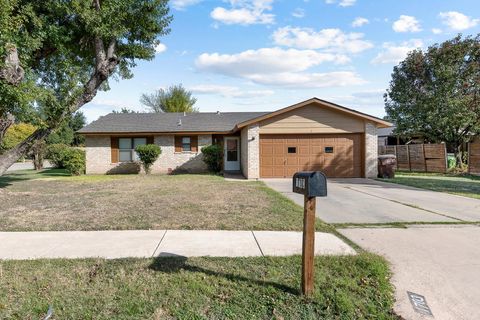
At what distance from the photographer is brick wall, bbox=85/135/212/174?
67.9 feet

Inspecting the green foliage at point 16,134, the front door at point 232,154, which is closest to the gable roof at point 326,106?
the front door at point 232,154

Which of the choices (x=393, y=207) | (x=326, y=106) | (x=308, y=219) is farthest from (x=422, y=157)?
(x=308, y=219)

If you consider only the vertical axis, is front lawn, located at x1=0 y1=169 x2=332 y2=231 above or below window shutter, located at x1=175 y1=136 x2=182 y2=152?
below

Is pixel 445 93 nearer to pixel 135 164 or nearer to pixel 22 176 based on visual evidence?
pixel 135 164

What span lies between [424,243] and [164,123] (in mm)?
18782

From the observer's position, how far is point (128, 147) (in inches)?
829

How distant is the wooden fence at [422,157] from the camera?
2022 cm

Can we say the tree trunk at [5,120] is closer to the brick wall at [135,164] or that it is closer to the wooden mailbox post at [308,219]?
the brick wall at [135,164]

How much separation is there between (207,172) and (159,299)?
16.9 m

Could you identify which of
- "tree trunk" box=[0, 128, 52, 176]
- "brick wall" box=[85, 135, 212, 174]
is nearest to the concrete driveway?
"tree trunk" box=[0, 128, 52, 176]

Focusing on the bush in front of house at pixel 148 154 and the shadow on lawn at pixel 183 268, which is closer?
the shadow on lawn at pixel 183 268

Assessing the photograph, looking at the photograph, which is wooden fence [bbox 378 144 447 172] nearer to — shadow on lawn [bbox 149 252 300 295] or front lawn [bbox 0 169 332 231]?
front lawn [bbox 0 169 332 231]

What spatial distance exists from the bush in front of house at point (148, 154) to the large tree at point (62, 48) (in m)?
4.27

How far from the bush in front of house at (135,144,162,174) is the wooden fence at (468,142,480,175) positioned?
18.3 metres
